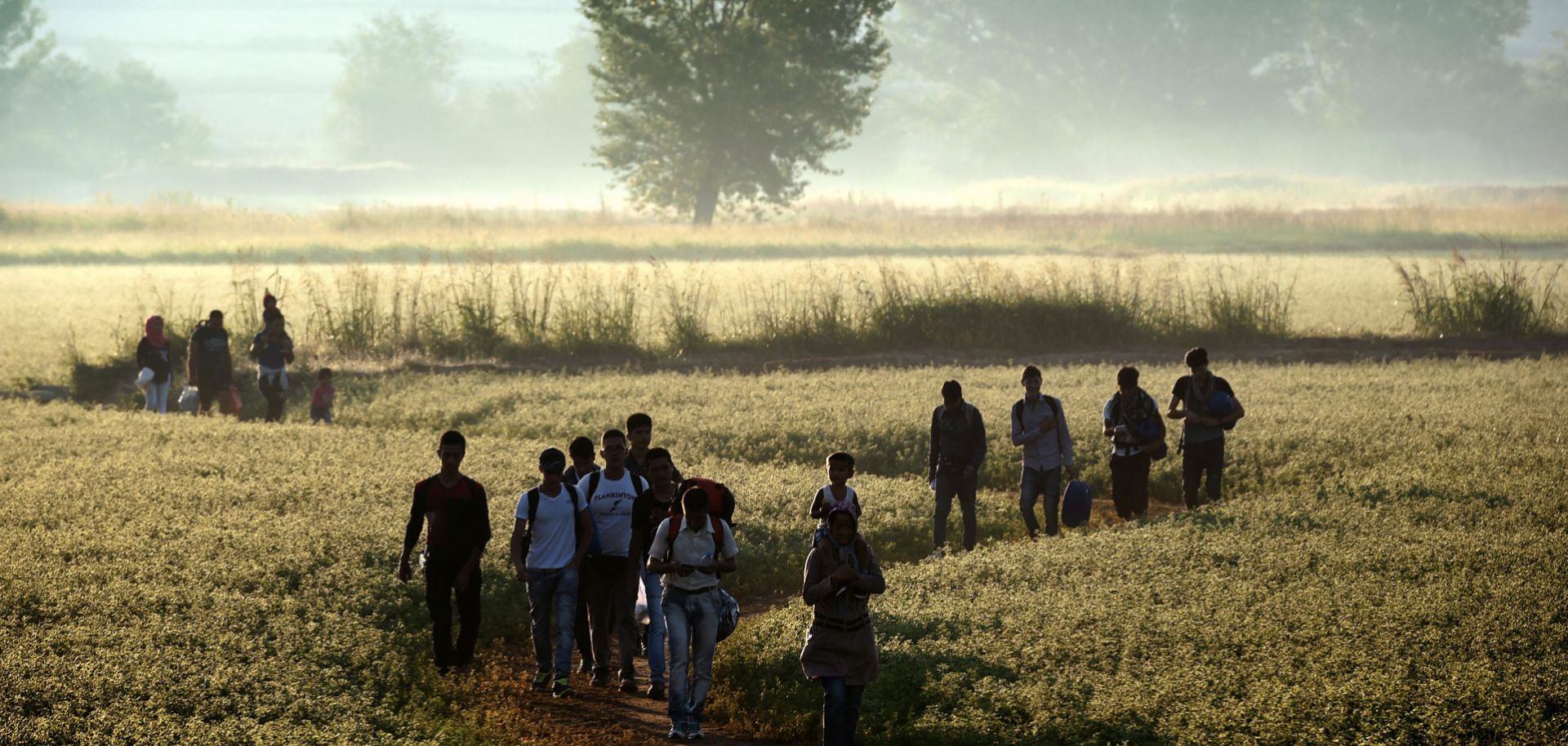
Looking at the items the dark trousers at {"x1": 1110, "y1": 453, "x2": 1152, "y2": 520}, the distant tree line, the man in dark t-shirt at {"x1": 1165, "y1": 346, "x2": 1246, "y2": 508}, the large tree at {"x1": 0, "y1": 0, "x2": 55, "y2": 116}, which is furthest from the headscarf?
the large tree at {"x1": 0, "y1": 0, "x2": 55, "y2": 116}

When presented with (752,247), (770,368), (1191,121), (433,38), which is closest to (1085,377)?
(770,368)

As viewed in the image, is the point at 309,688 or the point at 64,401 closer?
the point at 309,688

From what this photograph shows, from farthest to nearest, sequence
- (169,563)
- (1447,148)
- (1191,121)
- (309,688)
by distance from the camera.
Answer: (1447,148)
(1191,121)
(169,563)
(309,688)

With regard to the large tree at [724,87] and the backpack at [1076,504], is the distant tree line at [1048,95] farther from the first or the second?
the backpack at [1076,504]

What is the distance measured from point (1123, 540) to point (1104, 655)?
3690mm

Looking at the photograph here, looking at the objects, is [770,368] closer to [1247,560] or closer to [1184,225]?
[1247,560]

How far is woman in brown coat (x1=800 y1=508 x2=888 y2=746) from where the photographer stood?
31.2 feet

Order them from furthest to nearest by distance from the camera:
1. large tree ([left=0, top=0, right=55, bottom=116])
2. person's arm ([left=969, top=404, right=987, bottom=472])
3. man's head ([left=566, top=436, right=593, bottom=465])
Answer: large tree ([left=0, top=0, right=55, bottom=116]), person's arm ([left=969, top=404, right=987, bottom=472]), man's head ([left=566, top=436, right=593, bottom=465])

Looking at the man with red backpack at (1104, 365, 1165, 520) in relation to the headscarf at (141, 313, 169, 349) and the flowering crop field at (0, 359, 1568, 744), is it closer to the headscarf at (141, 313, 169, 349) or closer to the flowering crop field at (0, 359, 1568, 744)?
the flowering crop field at (0, 359, 1568, 744)

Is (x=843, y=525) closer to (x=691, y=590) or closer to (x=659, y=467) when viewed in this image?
(x=691, y=590)

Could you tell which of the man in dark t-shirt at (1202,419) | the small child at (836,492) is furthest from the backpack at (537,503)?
the man in dark t-shirt at (1202,419)

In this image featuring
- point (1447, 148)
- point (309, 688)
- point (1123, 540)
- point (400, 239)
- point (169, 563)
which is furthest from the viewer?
point (1447, 148)

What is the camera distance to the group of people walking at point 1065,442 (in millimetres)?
14969

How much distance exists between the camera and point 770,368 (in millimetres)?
29391
